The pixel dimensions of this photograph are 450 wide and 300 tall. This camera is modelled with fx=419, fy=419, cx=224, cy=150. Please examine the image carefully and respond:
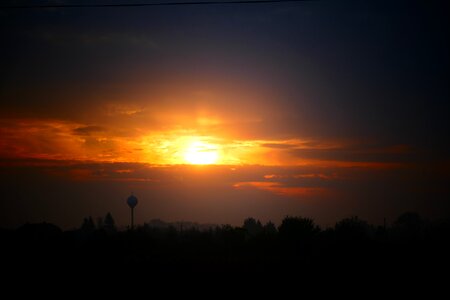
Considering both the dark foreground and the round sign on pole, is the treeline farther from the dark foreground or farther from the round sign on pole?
the round sign on pole

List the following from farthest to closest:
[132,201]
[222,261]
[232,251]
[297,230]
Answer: [132,201]
[297,230]
[232,251]
[222,261]

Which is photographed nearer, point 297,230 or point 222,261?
point 222,261

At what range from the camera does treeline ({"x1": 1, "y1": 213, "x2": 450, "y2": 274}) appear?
2728cm

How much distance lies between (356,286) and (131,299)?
10.8 meters

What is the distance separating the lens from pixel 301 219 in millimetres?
52938

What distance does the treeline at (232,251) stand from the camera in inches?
1074

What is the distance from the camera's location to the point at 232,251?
1658 inches

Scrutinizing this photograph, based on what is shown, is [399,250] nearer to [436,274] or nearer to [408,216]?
[436,274]

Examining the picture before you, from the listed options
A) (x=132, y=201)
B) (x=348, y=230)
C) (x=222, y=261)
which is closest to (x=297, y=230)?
(x=348, y=230)

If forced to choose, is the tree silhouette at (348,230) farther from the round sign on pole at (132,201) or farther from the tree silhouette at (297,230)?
the round sign on pole at (132,201)

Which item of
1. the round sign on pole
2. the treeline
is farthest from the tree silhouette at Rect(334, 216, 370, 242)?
the round sign on pole

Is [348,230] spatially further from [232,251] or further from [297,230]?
[232,251]

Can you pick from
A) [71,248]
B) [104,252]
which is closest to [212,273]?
[104,252]

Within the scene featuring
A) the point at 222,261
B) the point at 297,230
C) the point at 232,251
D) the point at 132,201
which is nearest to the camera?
the point at 222,261
